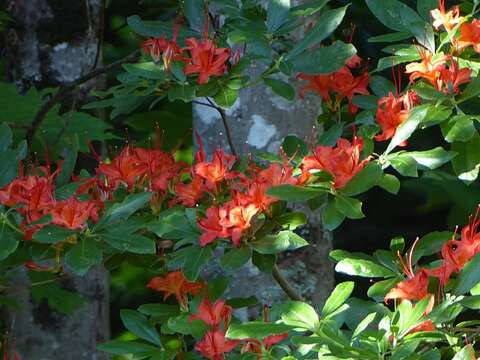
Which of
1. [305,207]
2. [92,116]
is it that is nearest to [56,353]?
[92,116]

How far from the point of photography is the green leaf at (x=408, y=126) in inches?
69.6

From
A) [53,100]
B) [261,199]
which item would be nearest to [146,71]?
[261,199]

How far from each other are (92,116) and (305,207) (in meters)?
0.78

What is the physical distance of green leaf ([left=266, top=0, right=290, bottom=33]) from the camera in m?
1.98

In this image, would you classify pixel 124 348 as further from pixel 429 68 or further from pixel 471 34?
pixel 471 34

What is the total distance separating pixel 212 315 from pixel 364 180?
33 cm

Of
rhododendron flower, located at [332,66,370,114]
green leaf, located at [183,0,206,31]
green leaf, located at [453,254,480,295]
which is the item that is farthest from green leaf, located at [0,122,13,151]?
green leaf, located at [453,254,480,295]

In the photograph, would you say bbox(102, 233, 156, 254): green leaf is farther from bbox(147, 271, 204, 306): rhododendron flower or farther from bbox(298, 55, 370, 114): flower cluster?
bbox(298, 55, 370, 114): flower cluster

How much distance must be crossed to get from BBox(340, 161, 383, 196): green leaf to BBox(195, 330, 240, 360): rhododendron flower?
298 mm

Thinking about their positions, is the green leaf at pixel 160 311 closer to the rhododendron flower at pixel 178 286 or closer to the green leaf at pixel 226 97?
the rhododendron flower at pixel 178 286

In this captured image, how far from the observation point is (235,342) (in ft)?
5.76

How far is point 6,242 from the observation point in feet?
5.72

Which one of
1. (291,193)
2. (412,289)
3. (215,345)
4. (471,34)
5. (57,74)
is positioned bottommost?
(57,74)

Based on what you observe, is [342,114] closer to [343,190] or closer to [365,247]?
[343,190]
